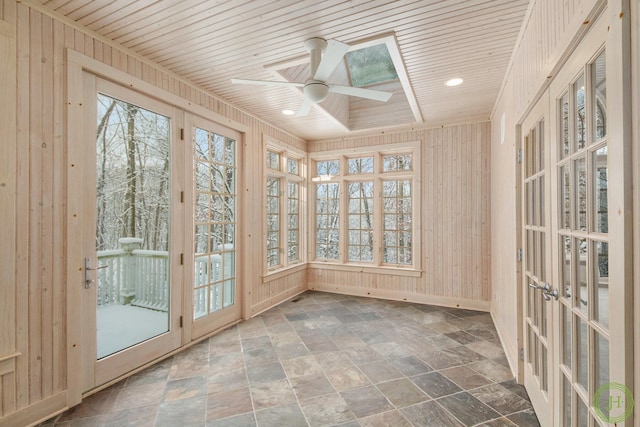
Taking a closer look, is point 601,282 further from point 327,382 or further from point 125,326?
point 125,326

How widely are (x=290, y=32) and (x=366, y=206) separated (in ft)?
10.9

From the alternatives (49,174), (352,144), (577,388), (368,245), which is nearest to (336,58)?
(49,174)

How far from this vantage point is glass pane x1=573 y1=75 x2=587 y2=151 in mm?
1312

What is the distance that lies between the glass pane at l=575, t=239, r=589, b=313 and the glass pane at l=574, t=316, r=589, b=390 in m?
0.08

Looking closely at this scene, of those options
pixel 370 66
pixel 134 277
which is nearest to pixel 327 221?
pixel 370 66

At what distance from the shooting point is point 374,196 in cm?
510

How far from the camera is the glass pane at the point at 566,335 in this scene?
1.49m

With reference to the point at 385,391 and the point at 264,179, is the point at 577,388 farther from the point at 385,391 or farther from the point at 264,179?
the point at 264,179

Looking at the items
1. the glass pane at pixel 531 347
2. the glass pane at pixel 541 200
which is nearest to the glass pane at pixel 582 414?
the glass pane at pixel 531 347

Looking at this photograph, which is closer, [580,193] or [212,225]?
[580,193]

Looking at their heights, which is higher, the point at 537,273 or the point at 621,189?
the point at 621,189


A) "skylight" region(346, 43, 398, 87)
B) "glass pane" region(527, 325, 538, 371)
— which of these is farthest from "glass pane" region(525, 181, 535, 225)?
"skylight" region(346, 43, 398, 87)

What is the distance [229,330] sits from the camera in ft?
11.8

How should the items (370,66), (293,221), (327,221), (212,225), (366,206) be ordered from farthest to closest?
1. (327,221)
2. (293,221)
3. (366,206)
4. (370,66)
5. (212,225)
